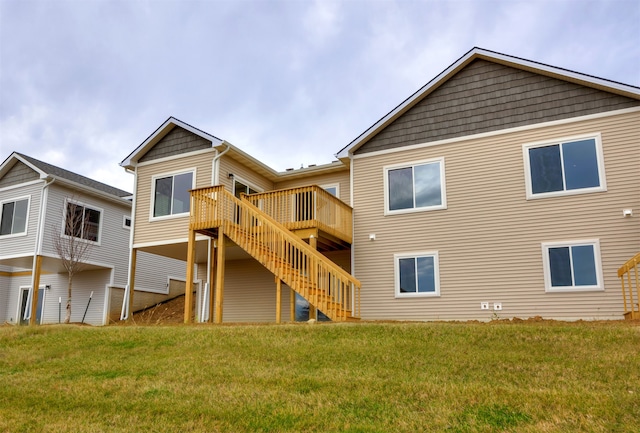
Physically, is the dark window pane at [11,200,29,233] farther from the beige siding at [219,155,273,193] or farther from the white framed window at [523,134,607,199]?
the white framed window at [523,134,607,199]

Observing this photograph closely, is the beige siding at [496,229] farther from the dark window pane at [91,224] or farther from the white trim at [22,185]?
the white trim at [22,185]

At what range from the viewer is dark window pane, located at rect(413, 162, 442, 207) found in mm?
15492

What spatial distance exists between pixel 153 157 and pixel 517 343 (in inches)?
537

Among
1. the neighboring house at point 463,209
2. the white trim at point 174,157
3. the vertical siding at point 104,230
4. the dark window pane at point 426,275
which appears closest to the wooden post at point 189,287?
the neighboring house at point 463,209

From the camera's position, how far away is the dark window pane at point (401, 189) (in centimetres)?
1584

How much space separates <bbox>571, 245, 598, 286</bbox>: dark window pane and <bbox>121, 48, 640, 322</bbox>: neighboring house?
24 mm

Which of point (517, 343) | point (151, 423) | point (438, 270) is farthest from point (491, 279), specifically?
point (151, 423)

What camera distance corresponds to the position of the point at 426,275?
1509 centimetres

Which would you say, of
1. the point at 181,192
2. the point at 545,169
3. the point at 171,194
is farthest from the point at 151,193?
the point at 545,169

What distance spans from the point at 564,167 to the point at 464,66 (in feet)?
12.7

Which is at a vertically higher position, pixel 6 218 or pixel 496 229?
pixel 6 218

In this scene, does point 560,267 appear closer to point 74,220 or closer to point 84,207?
point 74,220

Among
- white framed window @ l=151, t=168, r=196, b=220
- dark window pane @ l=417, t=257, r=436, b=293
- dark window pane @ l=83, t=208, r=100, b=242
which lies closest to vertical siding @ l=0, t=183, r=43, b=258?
dark window pane @ l=83, t=208, r=100, b=242

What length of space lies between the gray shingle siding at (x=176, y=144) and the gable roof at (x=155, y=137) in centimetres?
12
